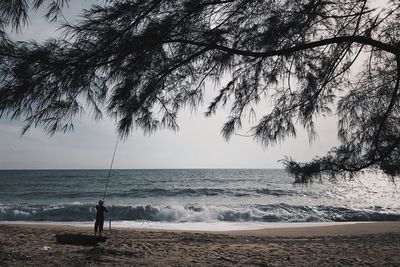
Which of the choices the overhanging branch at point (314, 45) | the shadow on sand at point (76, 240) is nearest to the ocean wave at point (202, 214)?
the shadow on sand at point (76, 240)

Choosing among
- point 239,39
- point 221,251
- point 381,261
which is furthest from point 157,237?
point 239,39

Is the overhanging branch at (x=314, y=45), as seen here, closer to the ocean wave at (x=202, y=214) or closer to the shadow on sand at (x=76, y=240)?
the shadow on sand at (x=76, y=240)

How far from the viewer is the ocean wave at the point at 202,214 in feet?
58.2

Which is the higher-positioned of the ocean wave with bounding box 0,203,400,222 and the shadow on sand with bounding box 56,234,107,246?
the shadow on sand with bounding box 56,234,107,246

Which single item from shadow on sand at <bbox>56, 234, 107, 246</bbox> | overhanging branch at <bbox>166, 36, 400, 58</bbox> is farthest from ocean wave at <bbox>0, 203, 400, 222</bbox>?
overhanging branch at <bbox>166, 36, 400, 58</bbox>

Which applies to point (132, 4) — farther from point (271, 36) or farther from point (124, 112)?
point (271, 36)

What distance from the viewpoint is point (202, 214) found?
1869 centimetres

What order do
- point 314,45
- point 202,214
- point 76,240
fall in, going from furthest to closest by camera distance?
point 202,214 → point 76,240 → point 314,45

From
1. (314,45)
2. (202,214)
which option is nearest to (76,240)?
(314,45)

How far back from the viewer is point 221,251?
718cm

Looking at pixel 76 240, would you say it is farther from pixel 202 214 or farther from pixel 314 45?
pixel 202 214

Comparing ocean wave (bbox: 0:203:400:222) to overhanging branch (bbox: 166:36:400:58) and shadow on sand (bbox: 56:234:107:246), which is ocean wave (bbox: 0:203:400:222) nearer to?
shadow on sand (bbox: 56:234:107:246)

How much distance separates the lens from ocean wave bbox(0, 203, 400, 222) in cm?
1773

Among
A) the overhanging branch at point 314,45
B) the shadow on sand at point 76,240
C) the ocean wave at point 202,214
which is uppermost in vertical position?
the overhanging branch at point 314,45
